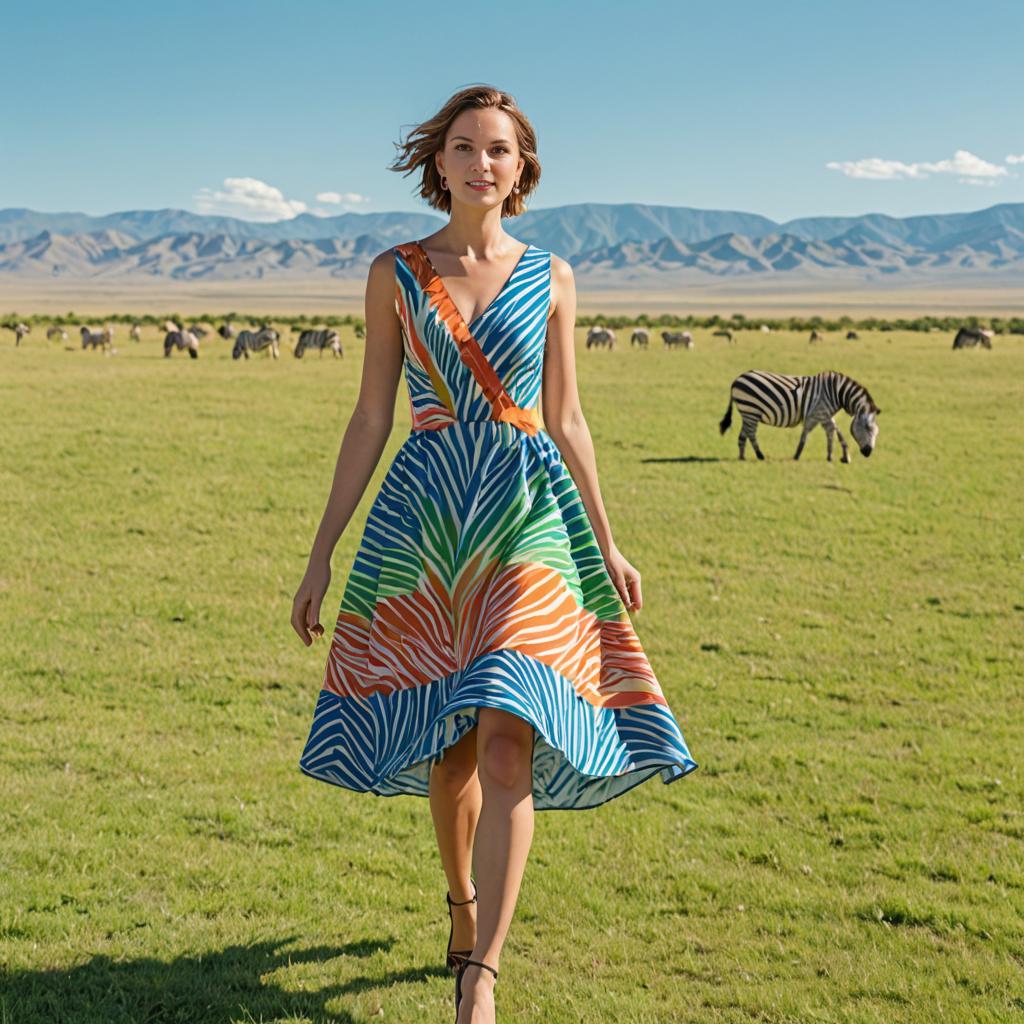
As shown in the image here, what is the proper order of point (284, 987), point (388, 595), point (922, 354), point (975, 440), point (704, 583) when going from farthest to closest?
point (922, 354) < point (975, 440) < point (704, 583) < point (284, 987) < point (388, 595)

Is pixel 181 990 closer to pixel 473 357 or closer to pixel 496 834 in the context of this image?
pixel 496 834

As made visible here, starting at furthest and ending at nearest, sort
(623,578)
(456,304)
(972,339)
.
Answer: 1. (972,339)
2. (623,578)
3. (456,304)

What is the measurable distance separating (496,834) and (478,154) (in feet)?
6.68

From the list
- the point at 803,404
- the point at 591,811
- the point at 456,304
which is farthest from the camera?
the point at 803,404

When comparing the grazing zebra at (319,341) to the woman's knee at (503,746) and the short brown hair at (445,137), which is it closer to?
the short brown hair at (445,137)

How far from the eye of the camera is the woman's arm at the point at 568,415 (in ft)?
12.6

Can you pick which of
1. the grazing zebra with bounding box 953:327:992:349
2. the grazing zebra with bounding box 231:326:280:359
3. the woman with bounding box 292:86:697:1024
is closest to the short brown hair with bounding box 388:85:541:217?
the woman with bounding box 292:86:697:1024

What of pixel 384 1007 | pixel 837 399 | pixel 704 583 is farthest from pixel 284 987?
pixel 837 399

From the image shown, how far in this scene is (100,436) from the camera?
20.3 meters

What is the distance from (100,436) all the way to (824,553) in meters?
12.9

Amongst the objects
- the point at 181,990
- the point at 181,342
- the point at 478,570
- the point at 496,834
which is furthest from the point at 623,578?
the point at 181,342

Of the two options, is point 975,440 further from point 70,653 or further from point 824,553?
point 70,653

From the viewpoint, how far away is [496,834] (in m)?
3.36

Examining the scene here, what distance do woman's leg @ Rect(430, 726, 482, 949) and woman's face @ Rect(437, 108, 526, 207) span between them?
168 centimetres
